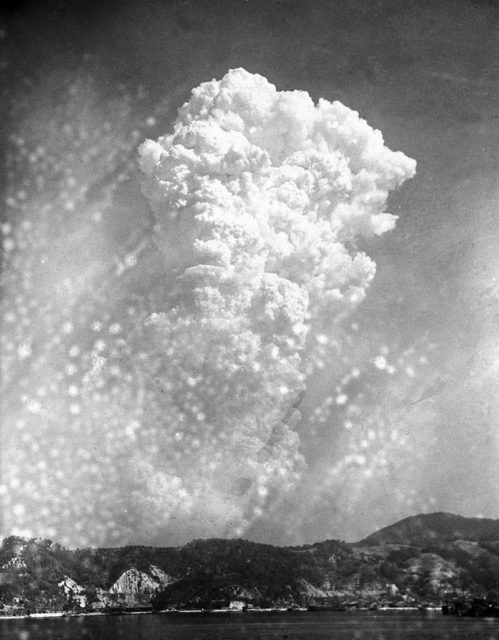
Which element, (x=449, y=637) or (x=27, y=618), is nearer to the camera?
(x=449, y=637)

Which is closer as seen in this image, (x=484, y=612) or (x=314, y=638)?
(x=314, y=638)

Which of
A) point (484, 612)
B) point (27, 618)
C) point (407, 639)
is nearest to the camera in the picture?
point (407, 639)

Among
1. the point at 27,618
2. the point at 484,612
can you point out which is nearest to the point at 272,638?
the point at 484,612

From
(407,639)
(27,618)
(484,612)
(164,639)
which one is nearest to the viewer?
(407,639)

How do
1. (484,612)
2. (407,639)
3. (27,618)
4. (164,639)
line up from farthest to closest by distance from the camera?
(27,618) < (484,612) < (164,639) < (407,639)

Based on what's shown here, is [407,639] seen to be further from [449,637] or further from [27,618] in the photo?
[27,618]

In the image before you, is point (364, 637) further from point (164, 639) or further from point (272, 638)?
point (164, 639)

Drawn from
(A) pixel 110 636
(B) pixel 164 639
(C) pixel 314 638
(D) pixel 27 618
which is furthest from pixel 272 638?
(D) pixel 27 618

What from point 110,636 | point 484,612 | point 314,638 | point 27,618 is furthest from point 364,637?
point 27,618

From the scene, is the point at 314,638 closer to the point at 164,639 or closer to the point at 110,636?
the point at 164,639
